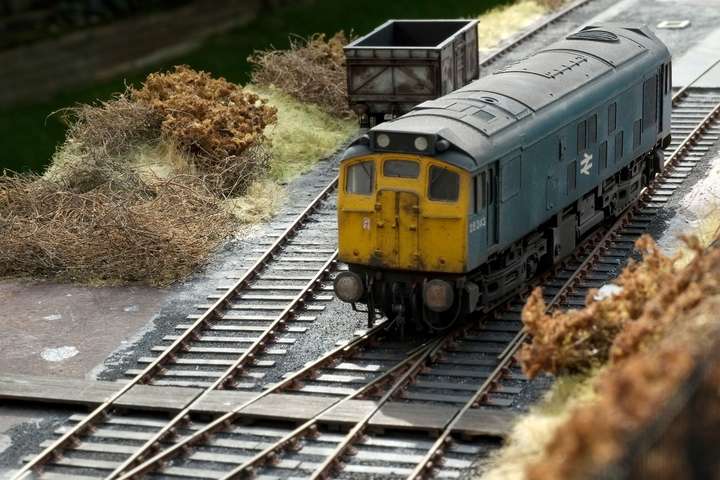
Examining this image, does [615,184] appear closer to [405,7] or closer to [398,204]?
[398,204]

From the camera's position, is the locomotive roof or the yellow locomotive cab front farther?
the locomotive roof

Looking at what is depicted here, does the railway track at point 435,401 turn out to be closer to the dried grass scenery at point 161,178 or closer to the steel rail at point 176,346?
the steel rail at point 176,346

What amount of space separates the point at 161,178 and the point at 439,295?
7.53 meters

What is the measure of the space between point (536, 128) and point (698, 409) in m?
7.77

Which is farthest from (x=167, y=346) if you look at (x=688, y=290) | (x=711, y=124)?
(x=711, y=124)

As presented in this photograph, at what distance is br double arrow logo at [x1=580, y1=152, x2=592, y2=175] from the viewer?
18734 millimetres

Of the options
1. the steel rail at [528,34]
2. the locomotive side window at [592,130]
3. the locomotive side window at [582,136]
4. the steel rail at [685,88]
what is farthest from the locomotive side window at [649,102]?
the steel rail at [528,34]

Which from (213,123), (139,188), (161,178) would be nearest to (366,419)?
(161,178)

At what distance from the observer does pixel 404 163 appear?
53.2 ft

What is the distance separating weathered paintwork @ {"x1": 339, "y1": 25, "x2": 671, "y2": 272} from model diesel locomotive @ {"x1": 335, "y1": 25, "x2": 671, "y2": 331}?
2 centimetres

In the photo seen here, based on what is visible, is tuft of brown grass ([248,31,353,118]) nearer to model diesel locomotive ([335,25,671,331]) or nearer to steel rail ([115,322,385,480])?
model diesel locomotive ([335,25,671,331])

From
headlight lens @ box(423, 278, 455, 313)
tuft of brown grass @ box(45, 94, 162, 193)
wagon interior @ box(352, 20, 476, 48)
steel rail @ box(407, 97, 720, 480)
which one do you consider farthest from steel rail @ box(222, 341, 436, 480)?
wagon interior @ box(352, 20, 476, 48)

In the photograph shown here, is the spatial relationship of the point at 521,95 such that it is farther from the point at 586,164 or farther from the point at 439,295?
the point at 439,295

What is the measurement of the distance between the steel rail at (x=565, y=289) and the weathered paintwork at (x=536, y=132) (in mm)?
899
